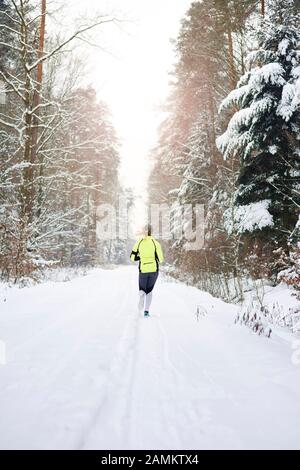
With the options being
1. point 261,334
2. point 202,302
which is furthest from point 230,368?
point 202,302

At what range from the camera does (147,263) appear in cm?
661

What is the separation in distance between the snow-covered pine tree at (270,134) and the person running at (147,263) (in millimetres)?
2817

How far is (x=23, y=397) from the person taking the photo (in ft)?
7.55

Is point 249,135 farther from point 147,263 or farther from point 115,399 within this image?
point 115,399

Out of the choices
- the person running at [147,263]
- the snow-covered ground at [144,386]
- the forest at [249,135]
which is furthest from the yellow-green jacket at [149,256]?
the forest at [249,135]

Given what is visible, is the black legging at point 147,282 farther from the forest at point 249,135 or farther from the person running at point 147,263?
the forest at point 249,135

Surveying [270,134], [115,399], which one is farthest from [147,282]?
[270,134]

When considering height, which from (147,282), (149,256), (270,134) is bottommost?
(147,282)

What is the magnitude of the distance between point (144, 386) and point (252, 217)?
663 centimetres

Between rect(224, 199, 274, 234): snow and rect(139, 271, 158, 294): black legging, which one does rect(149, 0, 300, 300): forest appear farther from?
rect(139, 271, 158, 294): black legging

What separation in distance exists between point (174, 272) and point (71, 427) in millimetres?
16012

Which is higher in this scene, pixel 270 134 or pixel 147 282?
pixel 270 134

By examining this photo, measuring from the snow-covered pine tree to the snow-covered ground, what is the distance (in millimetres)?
4110
